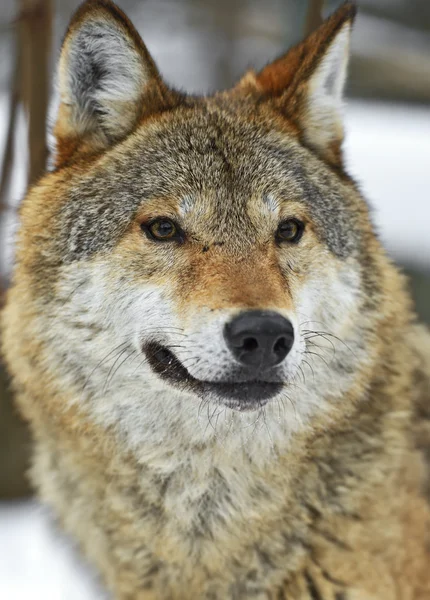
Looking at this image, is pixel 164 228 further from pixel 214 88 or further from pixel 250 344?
pixel 214 88

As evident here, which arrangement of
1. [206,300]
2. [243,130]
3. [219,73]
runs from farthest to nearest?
[219,73] → [243,130] → [206,300]

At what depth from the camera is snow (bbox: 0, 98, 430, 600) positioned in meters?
5.31

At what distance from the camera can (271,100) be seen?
343 cm

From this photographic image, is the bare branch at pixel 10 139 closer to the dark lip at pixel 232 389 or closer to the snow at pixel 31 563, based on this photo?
the snow at pixel 31 563

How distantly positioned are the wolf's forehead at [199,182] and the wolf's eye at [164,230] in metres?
0.06

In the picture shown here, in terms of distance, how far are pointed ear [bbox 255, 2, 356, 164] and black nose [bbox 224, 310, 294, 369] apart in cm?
111

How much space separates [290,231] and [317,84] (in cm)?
67

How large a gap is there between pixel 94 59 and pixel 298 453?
5.72 feet

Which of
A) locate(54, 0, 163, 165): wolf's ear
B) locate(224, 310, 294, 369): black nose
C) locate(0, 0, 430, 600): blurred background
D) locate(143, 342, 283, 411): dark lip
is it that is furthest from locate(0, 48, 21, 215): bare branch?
locate(224, 310, 294, 369): black nose

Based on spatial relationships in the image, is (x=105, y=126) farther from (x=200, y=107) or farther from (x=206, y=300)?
(x=206, y=300)

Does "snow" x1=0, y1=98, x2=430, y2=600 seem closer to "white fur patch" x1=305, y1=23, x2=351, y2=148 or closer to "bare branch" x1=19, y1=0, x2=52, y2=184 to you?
"bare branch" x1=19, y1=0, x2=52, y2=184

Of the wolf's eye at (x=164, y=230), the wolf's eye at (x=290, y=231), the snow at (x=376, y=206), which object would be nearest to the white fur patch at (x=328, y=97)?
the wolf's eye at (x=290, y=231)

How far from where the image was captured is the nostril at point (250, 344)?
261 cm

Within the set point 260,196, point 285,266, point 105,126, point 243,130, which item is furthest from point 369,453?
point 105,126
